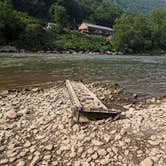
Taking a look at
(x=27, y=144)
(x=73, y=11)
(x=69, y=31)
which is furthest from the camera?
(x=73, y=11)

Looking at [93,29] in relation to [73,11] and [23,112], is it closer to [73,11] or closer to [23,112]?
[73,11]

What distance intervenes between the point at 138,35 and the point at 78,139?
7683 centimetres

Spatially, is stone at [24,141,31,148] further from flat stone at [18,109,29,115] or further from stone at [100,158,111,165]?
flat stone at [18,109,29,115]

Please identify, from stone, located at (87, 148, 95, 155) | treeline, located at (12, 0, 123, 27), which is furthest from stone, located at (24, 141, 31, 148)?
treeline, located at (12, 0, 123, 27)

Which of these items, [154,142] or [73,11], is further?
[73,11]

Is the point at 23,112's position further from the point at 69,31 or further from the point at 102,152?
the point at 69,31

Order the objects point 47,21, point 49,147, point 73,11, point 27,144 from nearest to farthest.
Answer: point 49,147 < point 27,144 < point 47,21 < point 73,11

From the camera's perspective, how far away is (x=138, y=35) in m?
79.5

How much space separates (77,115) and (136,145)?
234 cm

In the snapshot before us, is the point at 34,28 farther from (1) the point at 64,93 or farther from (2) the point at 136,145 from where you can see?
(2) the point at 136,145

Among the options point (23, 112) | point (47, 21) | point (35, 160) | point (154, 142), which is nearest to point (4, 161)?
point (35, 160)

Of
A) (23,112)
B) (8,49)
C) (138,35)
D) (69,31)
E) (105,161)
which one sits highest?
(69,31)

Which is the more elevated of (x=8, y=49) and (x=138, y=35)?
(x=138, y=35)

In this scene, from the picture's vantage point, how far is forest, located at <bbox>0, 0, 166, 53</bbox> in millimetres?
62531
